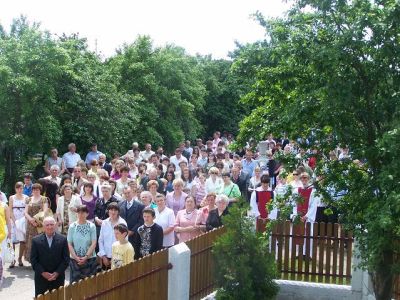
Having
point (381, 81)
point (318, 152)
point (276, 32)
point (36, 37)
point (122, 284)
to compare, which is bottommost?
point (122, 284)

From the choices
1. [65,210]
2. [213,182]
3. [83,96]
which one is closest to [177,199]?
[213,182]

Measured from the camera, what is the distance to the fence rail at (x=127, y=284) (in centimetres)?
659

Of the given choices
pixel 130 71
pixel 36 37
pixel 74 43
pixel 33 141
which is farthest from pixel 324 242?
pixel 130 71

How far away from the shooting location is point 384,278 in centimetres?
825

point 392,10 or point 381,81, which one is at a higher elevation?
point 392,10

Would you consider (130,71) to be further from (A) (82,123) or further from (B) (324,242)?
(B) (324,242)

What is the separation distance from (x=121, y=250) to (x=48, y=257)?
1.05 meters

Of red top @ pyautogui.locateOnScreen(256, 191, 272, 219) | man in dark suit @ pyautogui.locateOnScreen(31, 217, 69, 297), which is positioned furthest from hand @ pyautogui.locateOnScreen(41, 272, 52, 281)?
red top @ pyautogui.locateOnScreen(256, 191, 272, 219)

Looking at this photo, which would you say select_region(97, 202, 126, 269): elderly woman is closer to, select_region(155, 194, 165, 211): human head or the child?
the child

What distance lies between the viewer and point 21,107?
18.4 m

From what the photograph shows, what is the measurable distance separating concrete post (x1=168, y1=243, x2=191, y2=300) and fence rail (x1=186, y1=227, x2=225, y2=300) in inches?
14.1

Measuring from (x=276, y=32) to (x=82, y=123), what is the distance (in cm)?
1453

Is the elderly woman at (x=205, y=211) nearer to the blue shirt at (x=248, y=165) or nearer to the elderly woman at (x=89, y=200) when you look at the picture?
the elderly woman at (x=89, y=200)

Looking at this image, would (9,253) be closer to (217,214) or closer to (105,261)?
(105,261)
